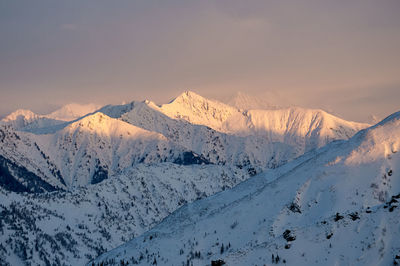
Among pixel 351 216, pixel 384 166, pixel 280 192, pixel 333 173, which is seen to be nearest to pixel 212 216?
pixel 280 192

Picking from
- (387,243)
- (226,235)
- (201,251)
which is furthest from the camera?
(226,235)

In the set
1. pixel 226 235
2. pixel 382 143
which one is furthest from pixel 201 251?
pixel 382 143

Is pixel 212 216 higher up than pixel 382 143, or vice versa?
pixel 382 143

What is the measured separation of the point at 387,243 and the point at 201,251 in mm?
58526

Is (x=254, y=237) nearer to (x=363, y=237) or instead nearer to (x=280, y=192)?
(x=280, y=192)

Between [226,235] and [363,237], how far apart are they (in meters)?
57.4

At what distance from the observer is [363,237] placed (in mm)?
111562

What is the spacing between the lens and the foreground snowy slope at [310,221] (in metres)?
110

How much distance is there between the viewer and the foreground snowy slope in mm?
109875

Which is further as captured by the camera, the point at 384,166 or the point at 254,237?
the point at 384,166

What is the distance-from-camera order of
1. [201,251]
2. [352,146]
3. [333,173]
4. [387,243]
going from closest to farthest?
[387,243], [201,251], [333,173], [352,146]

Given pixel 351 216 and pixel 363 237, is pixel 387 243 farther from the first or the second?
pixel 351 216

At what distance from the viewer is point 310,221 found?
511 feet

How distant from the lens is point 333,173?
177000 millimetres
